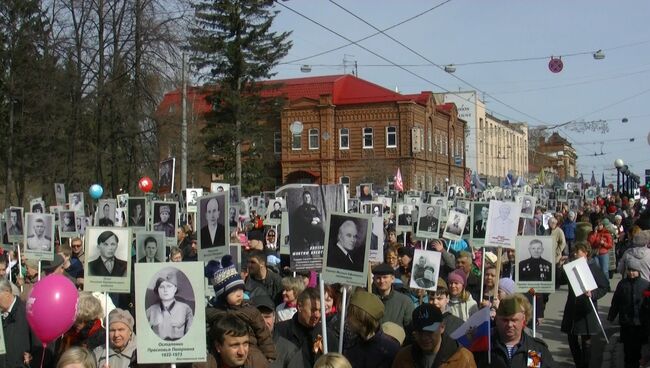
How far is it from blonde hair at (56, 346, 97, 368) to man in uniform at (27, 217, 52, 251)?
22.3 ft

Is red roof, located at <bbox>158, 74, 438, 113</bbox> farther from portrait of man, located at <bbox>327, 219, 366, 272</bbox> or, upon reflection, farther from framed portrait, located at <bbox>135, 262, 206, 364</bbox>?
framed portrait, located at <bbox>135, 262, 206, 364</bbox>

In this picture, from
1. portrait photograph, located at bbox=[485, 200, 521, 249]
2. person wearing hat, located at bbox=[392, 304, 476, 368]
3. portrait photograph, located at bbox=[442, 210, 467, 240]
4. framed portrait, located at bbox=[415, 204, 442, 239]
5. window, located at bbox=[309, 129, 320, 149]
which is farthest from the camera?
window, located at bbox=[309, 129, 320, 149]


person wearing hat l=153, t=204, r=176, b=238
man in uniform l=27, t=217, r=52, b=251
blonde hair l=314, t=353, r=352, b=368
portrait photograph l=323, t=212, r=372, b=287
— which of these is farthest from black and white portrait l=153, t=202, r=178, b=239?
blonde hair l=314, t=353, r=352, b=368

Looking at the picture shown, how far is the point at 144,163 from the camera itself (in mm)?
32781

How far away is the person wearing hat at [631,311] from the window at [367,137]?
56.7 m

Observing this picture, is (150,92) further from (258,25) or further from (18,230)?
(18,230)

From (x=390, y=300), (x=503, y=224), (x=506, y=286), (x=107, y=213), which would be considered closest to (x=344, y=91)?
(x=107, y=213)

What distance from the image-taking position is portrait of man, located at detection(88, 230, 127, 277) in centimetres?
788

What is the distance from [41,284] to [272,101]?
39.5 metres

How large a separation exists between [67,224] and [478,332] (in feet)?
39.1

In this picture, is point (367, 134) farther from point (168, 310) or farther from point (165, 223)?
point (168, 310)

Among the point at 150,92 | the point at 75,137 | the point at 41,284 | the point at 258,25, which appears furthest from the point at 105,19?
the point at 41,284

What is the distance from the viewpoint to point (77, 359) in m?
5.25

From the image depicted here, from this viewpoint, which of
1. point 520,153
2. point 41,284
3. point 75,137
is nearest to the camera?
point 41,284
